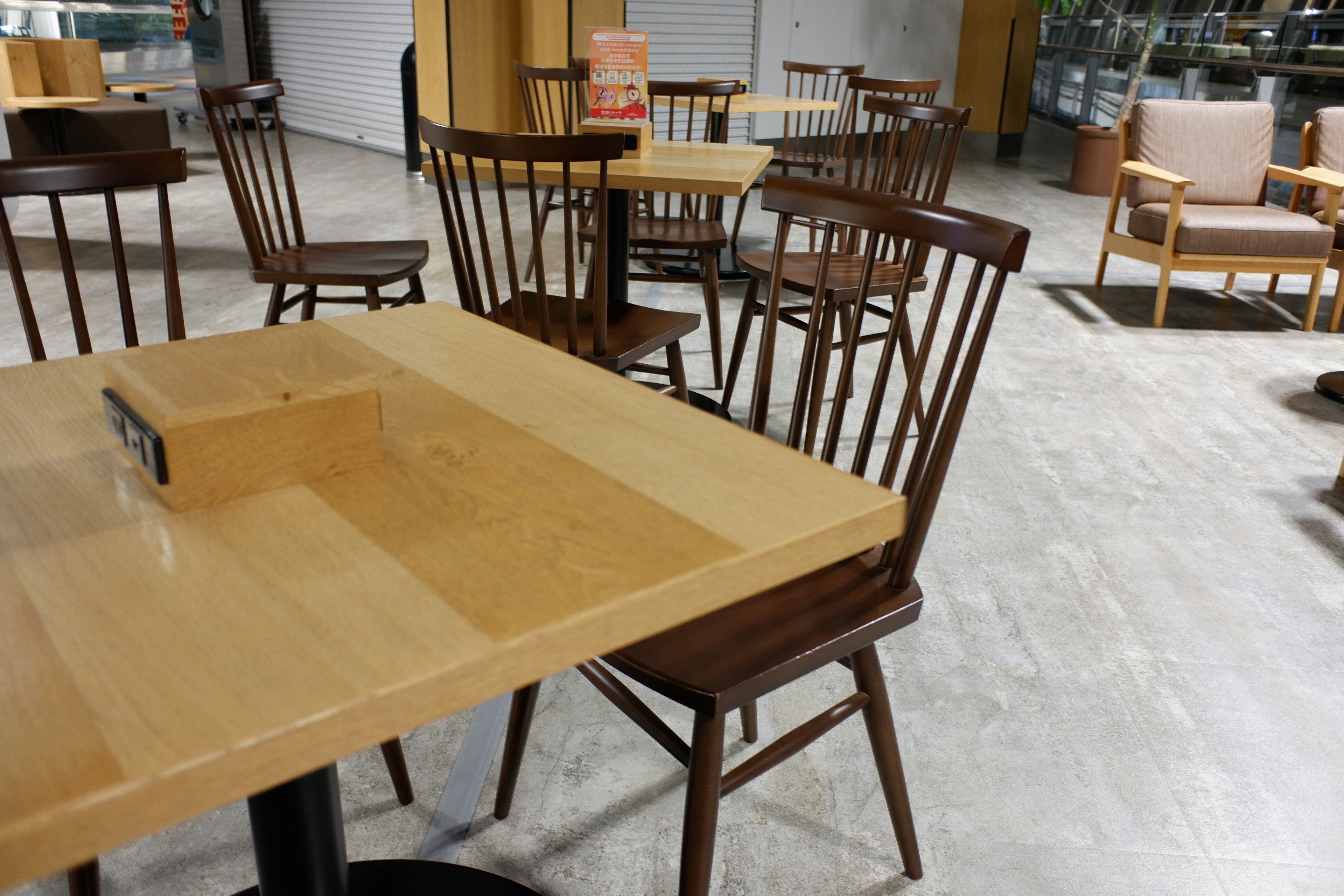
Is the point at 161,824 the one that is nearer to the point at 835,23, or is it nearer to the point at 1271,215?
the point at 1271,215

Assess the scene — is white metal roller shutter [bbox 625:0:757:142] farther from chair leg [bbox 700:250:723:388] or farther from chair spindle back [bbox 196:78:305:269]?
chair spindle back [bbox 196:78:305:269]

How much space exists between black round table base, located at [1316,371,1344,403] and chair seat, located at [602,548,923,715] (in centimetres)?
297

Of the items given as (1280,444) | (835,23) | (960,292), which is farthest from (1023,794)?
(835,23)

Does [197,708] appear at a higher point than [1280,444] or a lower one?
higher

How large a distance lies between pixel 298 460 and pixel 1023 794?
135 centimetres

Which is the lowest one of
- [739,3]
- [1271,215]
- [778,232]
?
[1271,215]

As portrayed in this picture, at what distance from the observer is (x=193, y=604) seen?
703 mm

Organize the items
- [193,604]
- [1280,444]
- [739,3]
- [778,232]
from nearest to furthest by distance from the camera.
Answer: [193,604], [778,232], [1280,444], [739,3]

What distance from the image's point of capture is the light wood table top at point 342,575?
1.88 ft

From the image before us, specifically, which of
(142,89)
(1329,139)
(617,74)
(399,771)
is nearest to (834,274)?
(617,74)

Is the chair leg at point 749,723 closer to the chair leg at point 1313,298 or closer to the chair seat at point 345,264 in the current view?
the chair seat at point 345,264

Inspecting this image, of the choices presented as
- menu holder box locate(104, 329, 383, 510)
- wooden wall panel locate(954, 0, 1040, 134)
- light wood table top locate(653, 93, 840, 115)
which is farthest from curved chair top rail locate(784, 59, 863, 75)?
wooden wall panel locate(954, 0, 1040, 134)

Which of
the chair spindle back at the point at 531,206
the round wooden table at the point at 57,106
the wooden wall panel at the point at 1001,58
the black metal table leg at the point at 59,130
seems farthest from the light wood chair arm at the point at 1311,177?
the black metal table leg at the point at 59,130

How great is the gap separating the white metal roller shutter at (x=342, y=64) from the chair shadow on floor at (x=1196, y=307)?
5.76 metres
